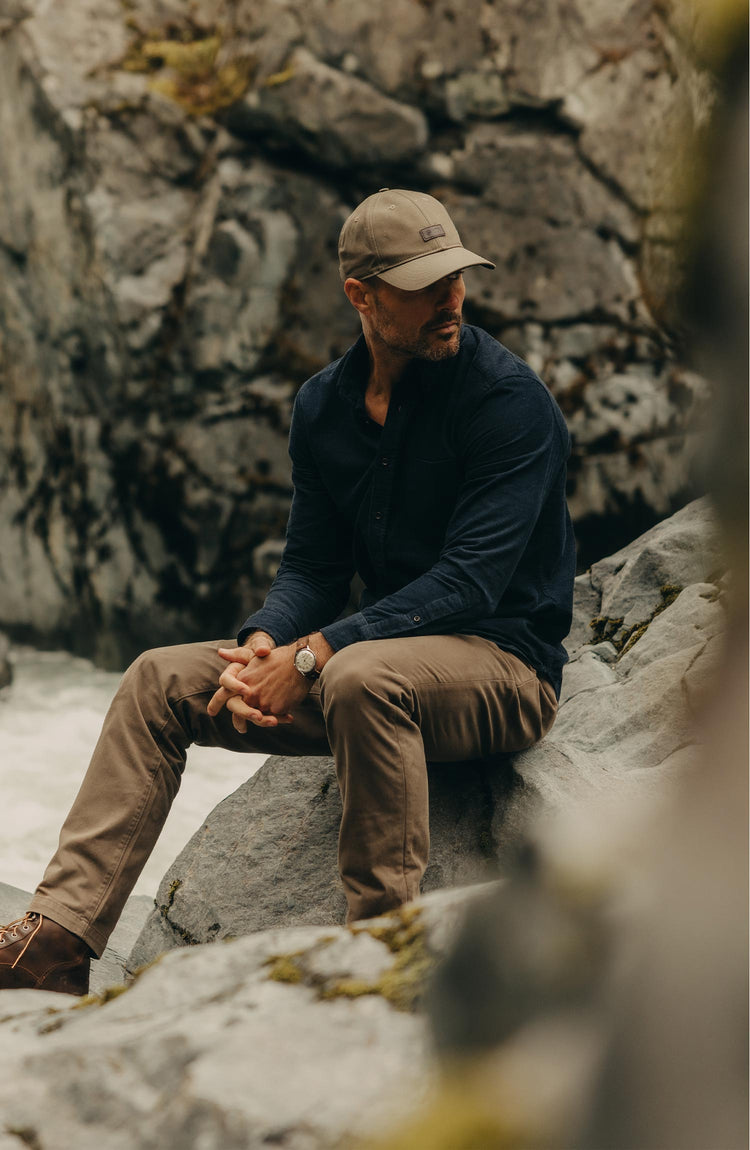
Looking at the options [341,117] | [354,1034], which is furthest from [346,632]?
[341,117]

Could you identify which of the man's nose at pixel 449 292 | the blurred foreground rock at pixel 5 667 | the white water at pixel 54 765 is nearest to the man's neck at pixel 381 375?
the man's nose at pixel 449 292

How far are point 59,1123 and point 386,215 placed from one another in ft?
7.39

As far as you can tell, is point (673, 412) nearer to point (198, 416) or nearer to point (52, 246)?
point (198, 416)

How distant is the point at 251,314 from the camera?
7.12m

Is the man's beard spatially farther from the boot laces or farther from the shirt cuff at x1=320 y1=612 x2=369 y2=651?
the boot laces

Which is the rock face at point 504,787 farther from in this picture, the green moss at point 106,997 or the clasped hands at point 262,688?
the green moss at point 106,997

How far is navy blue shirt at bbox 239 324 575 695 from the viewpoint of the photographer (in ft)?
9.21

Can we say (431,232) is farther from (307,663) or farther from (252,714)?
(252,714)

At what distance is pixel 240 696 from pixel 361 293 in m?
1.09

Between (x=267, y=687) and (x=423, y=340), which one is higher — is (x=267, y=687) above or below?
below

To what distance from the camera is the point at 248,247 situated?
23.1 ft

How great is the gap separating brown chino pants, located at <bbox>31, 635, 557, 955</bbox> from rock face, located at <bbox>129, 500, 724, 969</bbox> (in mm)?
162

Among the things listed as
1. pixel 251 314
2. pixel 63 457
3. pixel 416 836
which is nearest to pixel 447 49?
pixel 251 314

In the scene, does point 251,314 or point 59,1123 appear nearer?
point 59,1123
